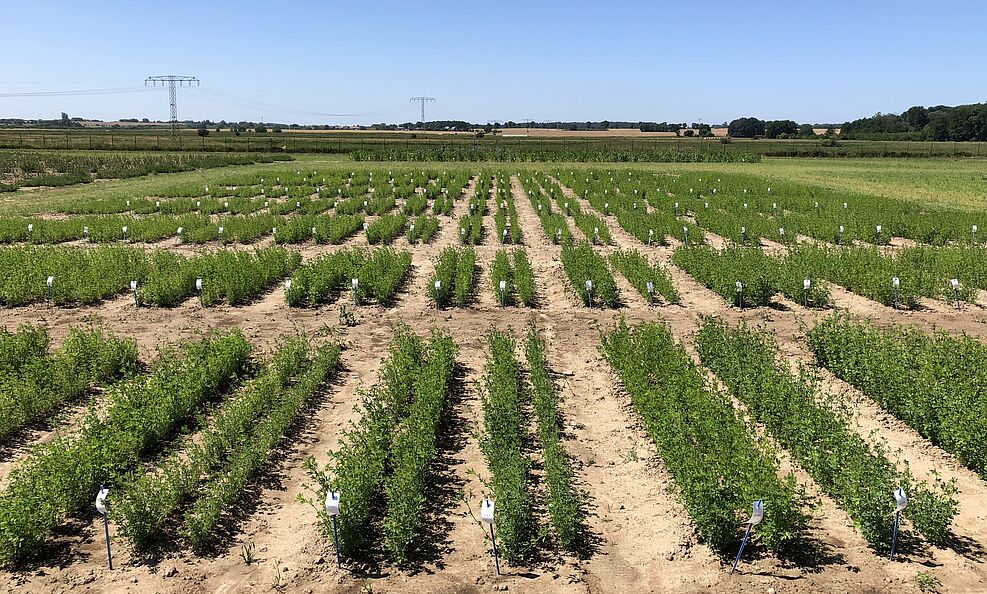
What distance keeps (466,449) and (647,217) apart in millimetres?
16181

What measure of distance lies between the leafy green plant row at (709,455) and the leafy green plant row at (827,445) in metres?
0.32

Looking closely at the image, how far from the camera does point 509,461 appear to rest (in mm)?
5926

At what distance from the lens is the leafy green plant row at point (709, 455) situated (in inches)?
203

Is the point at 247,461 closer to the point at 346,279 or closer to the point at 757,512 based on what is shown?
the point at 757,512

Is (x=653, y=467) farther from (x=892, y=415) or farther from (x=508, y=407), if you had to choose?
(x=892, y=415)

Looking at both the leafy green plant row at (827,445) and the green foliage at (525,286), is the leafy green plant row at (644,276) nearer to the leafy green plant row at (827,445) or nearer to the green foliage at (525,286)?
the green foliage at (525,286)

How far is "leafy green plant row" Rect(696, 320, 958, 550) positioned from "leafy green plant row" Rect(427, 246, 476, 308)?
16.4 ft

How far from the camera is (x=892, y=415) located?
759 cm

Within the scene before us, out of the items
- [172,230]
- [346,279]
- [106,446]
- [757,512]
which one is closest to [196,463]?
[106,446]

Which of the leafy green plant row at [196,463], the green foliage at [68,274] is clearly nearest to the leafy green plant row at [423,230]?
the green foliage at [68,274]

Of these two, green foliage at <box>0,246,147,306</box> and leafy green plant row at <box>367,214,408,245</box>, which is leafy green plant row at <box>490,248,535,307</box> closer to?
leafy green plant row at <box>367,214,408,245</box>

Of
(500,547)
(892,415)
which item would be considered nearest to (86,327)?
(500,547)

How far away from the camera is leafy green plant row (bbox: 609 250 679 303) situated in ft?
41.5

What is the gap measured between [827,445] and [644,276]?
7.55 m
